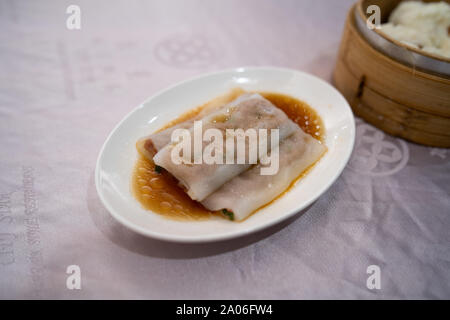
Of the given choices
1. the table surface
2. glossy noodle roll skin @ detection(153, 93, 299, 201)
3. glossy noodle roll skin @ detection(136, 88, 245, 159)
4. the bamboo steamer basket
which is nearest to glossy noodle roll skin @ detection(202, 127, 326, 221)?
glossy noodle roll skin @ detection(153, 93, 299, 201)

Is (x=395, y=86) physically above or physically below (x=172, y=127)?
above

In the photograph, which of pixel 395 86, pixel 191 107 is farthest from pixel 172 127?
pixel 395 86

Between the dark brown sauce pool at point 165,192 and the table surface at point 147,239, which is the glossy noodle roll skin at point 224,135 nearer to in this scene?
the dark brown sauce pool at point 165,192

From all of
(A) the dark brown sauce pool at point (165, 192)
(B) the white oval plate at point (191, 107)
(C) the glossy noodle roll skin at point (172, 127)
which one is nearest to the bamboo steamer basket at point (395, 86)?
(B) the white oval plate at point (191, 107)

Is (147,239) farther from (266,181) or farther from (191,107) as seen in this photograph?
(191,107)

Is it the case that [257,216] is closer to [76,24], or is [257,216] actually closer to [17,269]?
[17,269]

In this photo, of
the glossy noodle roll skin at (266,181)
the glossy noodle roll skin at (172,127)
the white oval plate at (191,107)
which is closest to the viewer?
the white oval plate at (191,107)
